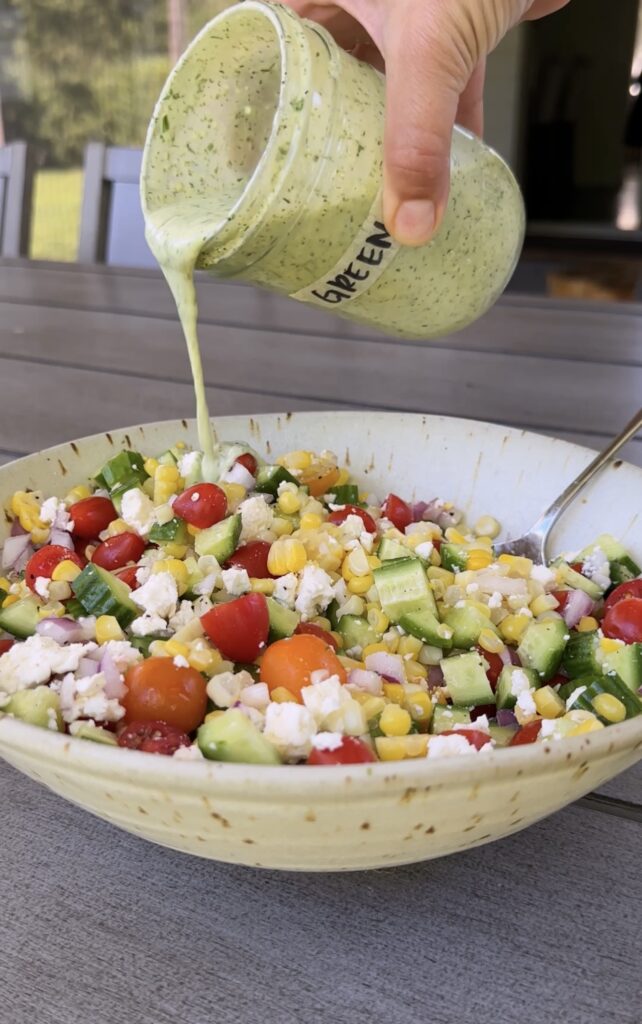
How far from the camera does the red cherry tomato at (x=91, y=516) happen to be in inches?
47.8

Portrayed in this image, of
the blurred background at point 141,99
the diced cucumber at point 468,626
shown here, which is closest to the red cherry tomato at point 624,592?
the diced cucumber at point 468,626

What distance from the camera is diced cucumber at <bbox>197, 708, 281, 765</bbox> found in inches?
28.3

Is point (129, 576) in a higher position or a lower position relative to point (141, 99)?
lower

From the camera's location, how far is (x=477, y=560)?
1150mm

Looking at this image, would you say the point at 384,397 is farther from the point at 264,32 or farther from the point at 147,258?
the point at 147,258

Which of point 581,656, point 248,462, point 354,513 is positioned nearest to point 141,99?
point 248,462

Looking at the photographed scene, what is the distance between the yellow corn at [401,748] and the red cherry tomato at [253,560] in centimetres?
37

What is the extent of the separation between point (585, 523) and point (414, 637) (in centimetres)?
34

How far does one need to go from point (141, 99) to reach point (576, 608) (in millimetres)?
6433

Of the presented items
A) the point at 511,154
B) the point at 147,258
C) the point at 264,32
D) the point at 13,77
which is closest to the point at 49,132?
the point at 13,77

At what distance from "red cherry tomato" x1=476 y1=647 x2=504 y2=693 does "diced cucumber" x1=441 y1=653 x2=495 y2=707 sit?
0.02 metres

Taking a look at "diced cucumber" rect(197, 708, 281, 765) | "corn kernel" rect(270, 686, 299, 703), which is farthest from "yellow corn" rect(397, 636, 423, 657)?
"diced cucumber" rect(197, 708, 281, 765)

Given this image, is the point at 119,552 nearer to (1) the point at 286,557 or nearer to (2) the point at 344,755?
(1) the point at 286,557

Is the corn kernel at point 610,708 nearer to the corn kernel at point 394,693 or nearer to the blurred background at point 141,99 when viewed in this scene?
the corn kernel at point 394,693
